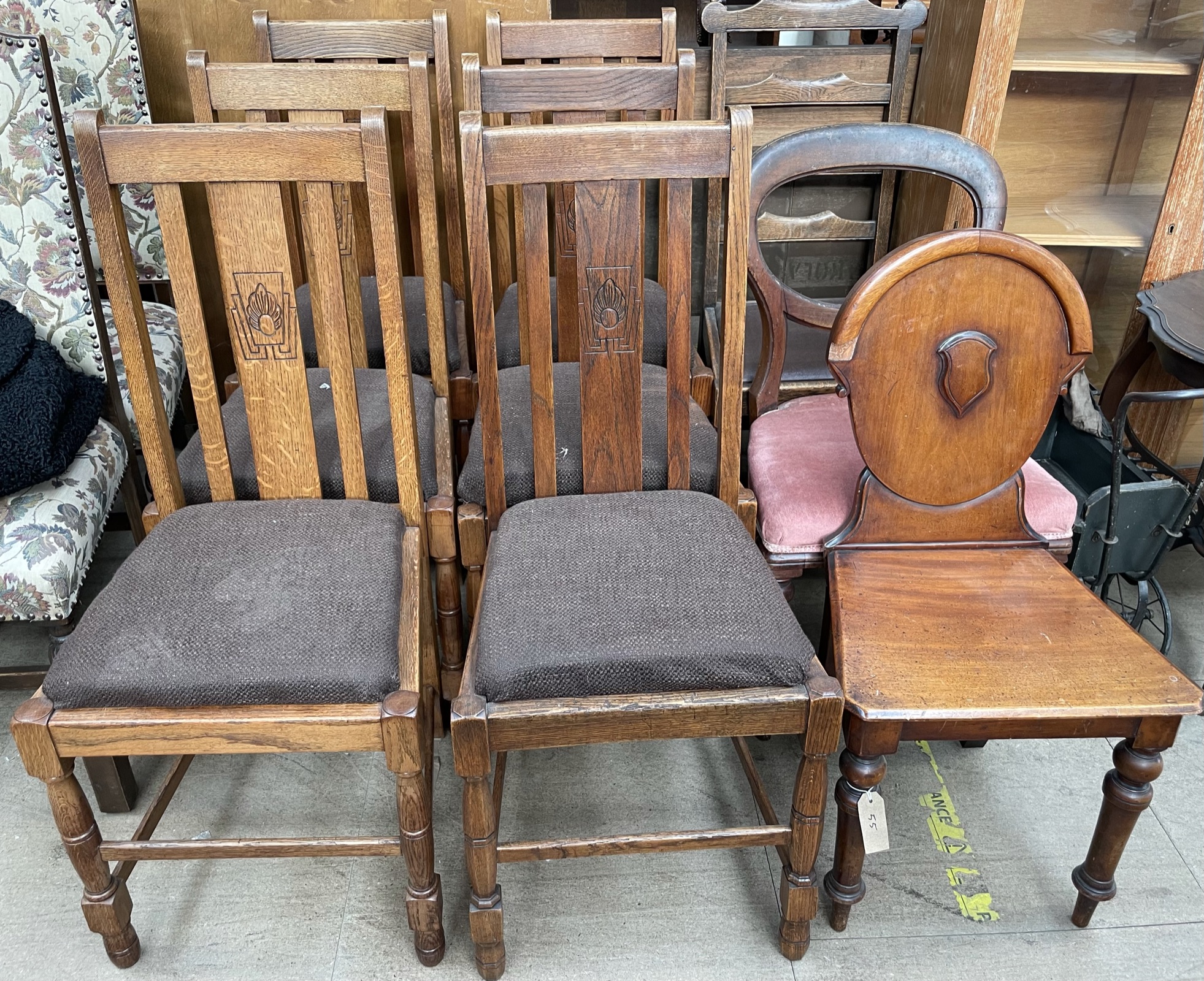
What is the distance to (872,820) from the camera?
4.10ft

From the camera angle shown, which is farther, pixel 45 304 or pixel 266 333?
pixel 45 304

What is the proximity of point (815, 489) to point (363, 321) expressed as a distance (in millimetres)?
821

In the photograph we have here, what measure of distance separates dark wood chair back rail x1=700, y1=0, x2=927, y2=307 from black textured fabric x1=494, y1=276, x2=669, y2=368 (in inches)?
13.2

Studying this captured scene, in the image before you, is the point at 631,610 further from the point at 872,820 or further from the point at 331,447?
the point at 331,447

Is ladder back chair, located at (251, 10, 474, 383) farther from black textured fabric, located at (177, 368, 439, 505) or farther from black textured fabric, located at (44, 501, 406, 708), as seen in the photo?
black textured fabric, located at (44, 501, 406, 708)

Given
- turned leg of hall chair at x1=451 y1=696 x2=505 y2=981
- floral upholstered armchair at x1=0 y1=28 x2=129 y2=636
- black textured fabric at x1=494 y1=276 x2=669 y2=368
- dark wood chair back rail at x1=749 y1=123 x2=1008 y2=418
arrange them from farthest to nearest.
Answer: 1. black textured fabric at x1=494 y1=276 x2=669 y2=368
2. dark wood chair back rail at x1=749 y1=123 x2=1008 y2=418
3. floral upholstered armchair at x1=0 y1=28 x2=129 y2=636
4. turned leg of hall chair at x1=451 y1=696 x2=505 y2=981

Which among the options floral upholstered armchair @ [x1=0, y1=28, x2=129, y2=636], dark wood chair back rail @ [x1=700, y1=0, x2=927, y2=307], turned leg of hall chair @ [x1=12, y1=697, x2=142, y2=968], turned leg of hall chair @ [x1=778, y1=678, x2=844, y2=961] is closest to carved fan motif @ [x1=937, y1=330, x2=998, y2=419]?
turned leg of hall chair @ [x1=778, y1=678, x2=844, y2=961]

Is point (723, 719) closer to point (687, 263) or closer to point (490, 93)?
point (687, 263)

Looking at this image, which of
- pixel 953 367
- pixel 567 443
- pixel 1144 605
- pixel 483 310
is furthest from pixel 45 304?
pixel 1144 605

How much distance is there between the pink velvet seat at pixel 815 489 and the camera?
1478 mm

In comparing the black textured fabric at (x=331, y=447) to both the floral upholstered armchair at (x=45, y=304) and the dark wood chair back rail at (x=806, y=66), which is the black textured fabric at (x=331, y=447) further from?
the dark wood chair back rail at (x=806, y=66)

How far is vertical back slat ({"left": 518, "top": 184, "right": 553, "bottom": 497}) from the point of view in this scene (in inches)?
50.9

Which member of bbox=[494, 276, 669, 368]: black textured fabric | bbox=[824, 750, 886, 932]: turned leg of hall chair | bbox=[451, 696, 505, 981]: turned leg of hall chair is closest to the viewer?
bbox=[451, 696, 505, 981]: turned leg of hall chair

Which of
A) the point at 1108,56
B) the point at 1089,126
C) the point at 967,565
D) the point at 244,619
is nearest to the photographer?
the point at 244,619
